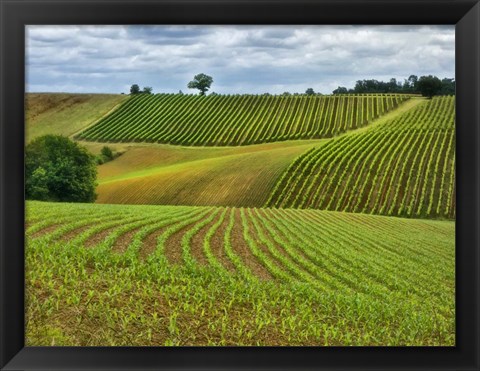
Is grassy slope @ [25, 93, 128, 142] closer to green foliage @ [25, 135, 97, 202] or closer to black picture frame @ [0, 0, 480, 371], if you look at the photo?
green foliage @ [25, 135, 97, 202]

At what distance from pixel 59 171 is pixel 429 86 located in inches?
91.4

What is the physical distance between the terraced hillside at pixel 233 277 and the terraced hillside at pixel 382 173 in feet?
0.34

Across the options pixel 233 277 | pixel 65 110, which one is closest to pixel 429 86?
pixel 233 277

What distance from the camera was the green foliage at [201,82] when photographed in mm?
3335

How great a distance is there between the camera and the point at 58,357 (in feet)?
8.79

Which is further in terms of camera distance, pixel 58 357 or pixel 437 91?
pixel 437 91

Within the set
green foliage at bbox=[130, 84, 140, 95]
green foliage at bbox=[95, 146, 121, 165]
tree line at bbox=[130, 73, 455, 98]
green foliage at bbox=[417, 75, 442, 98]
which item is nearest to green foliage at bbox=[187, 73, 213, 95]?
tree line at bbox=[130, 73, 455, 98]

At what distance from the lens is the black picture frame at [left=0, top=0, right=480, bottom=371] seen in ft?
8.50

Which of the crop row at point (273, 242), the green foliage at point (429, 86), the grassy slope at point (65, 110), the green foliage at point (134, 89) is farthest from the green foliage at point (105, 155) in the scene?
the green foliage at point (429, 86)

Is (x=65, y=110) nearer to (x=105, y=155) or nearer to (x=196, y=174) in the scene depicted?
(x=105, y=155)
